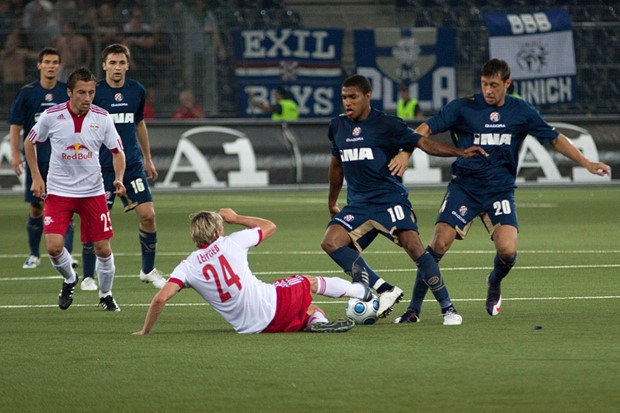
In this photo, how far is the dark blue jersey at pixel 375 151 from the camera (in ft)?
32.5

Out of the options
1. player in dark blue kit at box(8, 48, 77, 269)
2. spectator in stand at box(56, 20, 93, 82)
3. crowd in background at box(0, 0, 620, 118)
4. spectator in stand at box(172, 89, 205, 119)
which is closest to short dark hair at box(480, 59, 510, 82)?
player in dark blue kit at box(8, 48, 77, 269)

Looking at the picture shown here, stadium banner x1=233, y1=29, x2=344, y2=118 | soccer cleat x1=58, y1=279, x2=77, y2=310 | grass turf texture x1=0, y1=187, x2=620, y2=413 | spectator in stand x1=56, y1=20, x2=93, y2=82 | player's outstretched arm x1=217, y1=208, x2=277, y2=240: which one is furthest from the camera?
stadium banner x1=233, y1=29, x2=344, y2=118

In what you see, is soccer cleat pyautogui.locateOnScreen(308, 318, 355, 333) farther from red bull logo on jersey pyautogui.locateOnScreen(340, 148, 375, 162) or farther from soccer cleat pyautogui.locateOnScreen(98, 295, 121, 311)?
soccer cleat pyautogui.locateOnScreen(98, 295, 121, 311)

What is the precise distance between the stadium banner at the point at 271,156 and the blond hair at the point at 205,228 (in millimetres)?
15054

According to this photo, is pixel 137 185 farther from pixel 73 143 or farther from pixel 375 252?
pixel 375 252

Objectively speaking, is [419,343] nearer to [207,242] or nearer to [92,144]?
[207,242]

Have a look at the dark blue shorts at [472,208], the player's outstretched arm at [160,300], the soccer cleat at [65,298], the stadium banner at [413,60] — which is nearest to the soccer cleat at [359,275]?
the dark blue shorts at [472,208]

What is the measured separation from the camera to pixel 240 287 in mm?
8789

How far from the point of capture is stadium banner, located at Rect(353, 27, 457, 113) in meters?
27.3

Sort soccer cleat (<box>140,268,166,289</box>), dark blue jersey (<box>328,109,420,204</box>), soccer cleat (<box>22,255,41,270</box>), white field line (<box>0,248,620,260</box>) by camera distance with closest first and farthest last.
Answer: dark blue jersey (<box>328,109,420,204</box>) → soccer cleat (<box>140,268,166,289</box>) → soccer cleat (<box>22,255,41,270</box>) → white field line (<box>0,248,620,260</box>)

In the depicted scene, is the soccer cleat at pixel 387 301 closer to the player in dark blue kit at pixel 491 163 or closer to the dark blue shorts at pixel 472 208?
the player in dark blue kit at pixel 491 163

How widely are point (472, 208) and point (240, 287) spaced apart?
2.22 meters

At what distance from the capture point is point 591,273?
13.1 m

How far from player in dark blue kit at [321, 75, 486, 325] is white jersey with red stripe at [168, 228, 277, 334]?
113 centimetres
